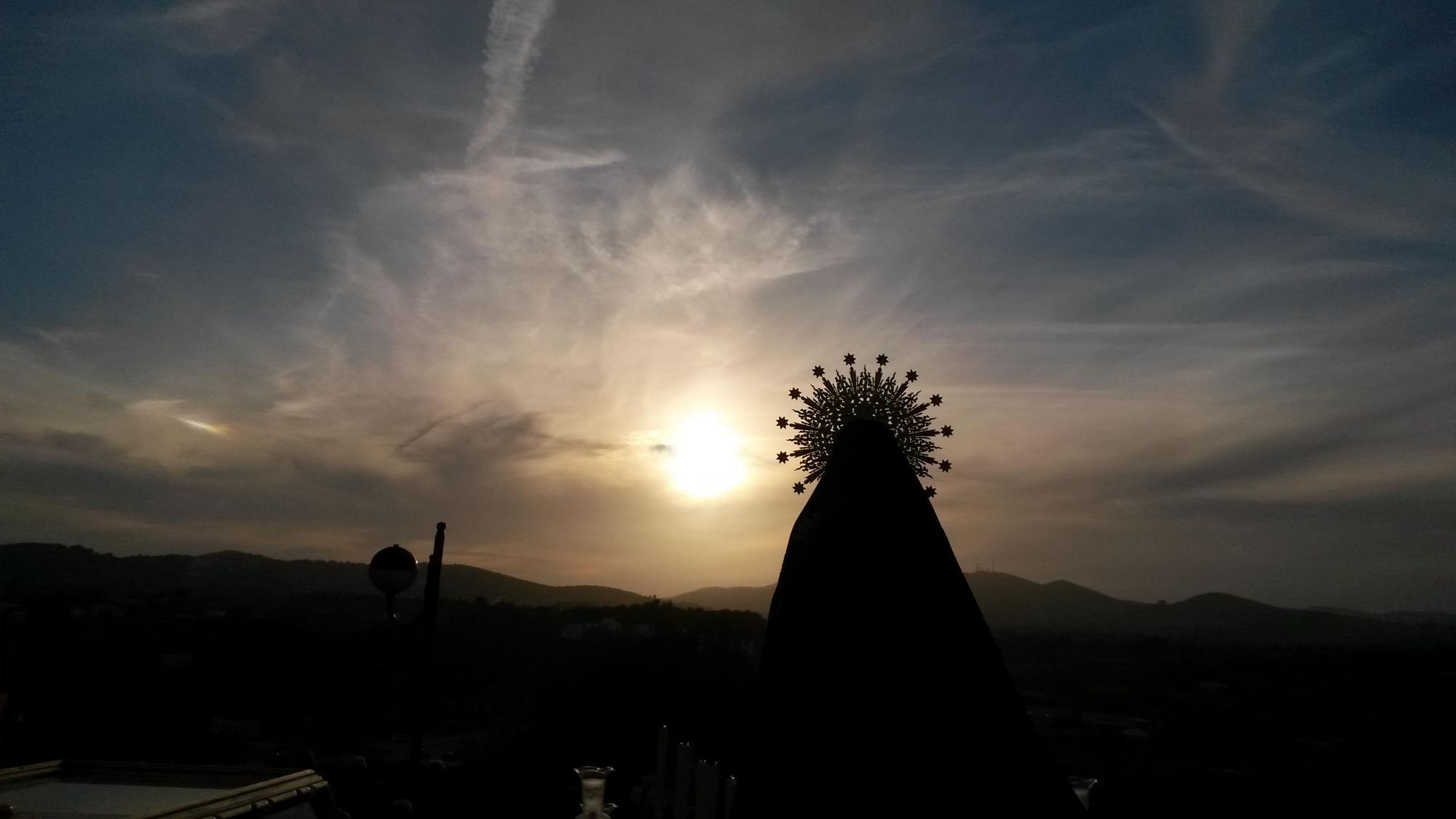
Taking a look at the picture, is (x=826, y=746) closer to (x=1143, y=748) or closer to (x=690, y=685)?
(x=690, y=685)

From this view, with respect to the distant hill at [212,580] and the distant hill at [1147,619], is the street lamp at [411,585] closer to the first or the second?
the distant hill at [212,580]

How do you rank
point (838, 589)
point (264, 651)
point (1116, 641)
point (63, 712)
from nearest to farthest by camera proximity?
point (838, 589), point (63, 712), point (264, 651), point (1116, 641)

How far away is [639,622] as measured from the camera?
171ft

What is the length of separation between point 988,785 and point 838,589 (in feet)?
3.12

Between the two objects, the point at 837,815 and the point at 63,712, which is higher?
the point at 837,815

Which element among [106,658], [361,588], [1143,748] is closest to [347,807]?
[106,658]

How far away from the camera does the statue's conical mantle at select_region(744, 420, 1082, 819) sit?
352 cm

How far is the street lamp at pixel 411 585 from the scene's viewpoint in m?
8.73

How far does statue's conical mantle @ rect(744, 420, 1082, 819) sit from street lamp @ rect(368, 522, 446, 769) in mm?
5806

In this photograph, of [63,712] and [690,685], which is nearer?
[63,712]

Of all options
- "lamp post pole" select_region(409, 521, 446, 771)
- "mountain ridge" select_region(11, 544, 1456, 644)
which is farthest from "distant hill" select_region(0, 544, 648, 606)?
"lamp post pole" select_region(409, 521, 446, 771)

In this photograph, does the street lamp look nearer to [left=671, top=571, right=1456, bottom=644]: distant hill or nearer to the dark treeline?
the dark treeline

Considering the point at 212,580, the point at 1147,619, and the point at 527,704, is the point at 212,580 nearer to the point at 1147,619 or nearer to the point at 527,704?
the point at 527,704

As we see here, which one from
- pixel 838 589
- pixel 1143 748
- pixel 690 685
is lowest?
pixel 1143 748
